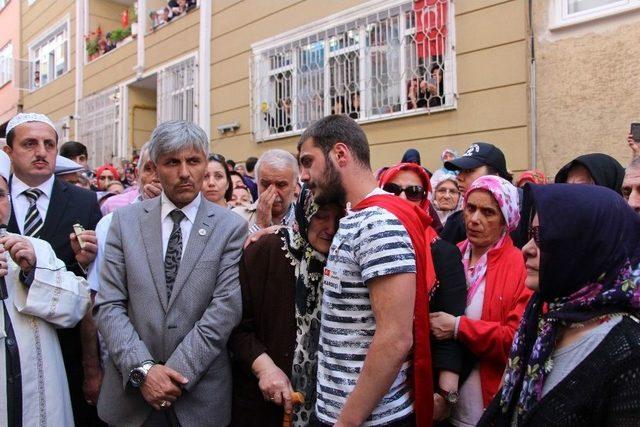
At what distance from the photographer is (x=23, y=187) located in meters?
2.83

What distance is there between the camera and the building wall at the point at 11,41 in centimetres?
1869

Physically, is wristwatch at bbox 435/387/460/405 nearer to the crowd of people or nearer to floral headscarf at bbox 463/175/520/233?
the crowd of people

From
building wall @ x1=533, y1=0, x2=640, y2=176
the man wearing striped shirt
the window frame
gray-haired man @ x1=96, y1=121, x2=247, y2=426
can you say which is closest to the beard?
the man wearing striped shirt

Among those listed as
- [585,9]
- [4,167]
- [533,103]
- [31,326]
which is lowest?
[31,326]

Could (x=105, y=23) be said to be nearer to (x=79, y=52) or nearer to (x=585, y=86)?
(x=79, y=52)

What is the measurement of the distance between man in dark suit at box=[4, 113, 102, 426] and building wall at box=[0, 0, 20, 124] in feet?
59.9

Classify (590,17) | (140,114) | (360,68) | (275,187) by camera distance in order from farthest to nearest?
(140,114) < (360,68) < (590,17) < (275,187)

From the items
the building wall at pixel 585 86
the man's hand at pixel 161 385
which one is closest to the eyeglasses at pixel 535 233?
the man's hand at pixel 161 385

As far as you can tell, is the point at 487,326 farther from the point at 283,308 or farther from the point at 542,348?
the point at 283,308

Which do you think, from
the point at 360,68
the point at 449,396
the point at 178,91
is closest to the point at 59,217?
the point at 449,396

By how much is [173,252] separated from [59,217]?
884mm

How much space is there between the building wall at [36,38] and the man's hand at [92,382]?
14.3 metres

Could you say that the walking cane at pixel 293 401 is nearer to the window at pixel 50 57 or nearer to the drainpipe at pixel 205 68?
the drainpipe at pixel 205 68

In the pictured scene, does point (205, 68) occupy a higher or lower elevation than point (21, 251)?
higher
